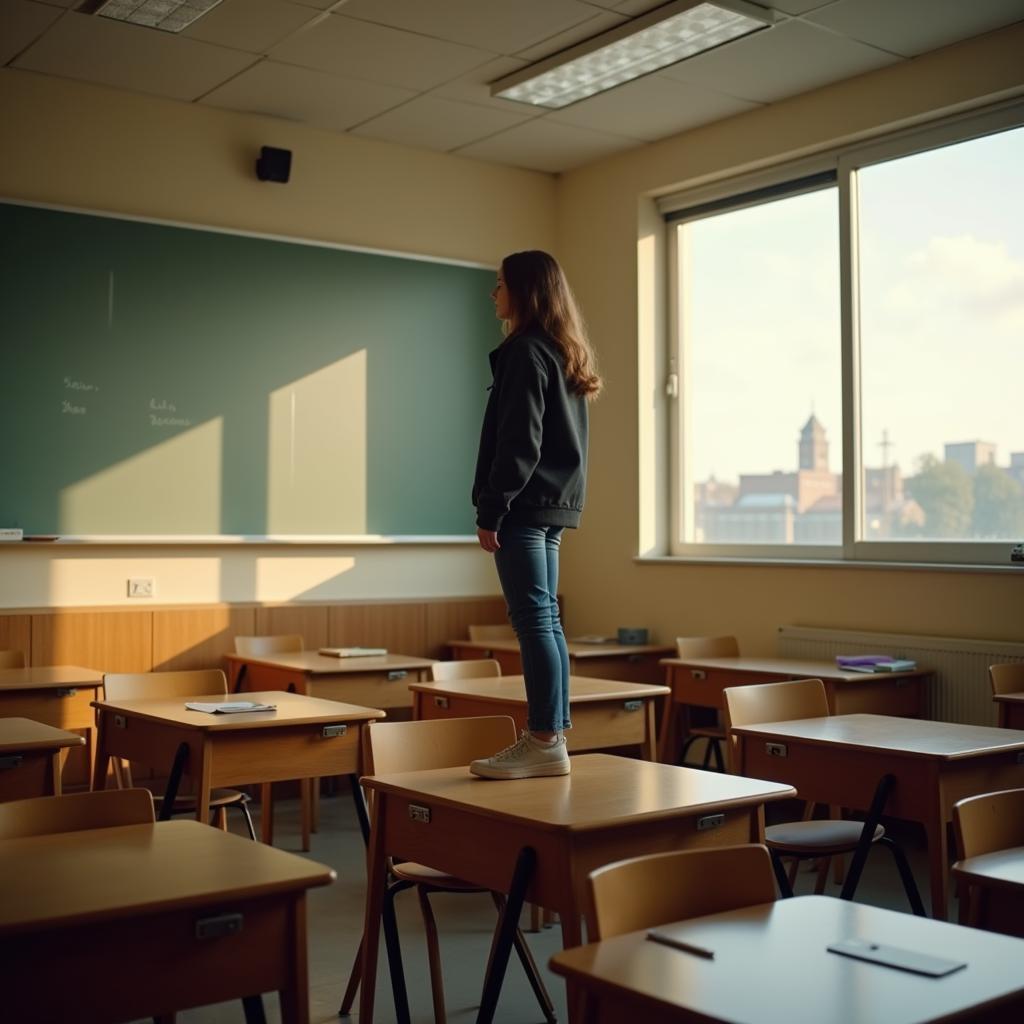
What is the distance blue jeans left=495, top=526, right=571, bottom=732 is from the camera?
105 inches

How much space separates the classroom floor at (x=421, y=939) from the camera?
10.5ft

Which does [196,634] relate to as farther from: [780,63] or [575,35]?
[780,63]

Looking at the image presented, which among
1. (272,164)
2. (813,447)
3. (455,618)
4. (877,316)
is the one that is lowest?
(455,618)

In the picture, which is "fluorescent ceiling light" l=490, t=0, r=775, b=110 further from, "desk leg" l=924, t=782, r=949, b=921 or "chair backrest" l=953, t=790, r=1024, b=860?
"chair backrest" l=953, t=790, r=1024, b=860

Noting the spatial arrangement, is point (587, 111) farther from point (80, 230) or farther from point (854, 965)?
point (854, 965)

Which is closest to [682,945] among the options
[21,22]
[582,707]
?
[582,707]

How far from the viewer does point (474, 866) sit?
2459 mm

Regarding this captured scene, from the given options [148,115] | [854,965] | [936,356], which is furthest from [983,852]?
[148,115]

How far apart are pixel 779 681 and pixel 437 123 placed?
3187mm

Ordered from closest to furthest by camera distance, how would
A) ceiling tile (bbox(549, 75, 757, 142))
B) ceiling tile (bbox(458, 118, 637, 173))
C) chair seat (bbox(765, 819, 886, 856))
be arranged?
chair seat (bbox(765, 819, 886, 856)) < ceiling tile (bbox(549, 75, 757, 142)) < ceiling tile (bbox(458, 118, 637, 173))

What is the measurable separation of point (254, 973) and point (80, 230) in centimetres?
443

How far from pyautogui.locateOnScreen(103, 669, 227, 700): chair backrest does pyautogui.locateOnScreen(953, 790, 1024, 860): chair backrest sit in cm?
266

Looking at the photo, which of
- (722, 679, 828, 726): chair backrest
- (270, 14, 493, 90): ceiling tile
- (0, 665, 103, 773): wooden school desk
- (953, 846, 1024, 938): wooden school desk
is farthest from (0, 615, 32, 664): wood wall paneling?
(953, 846, 1024, 938): wooden school desk

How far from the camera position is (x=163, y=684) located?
4.29 metres
